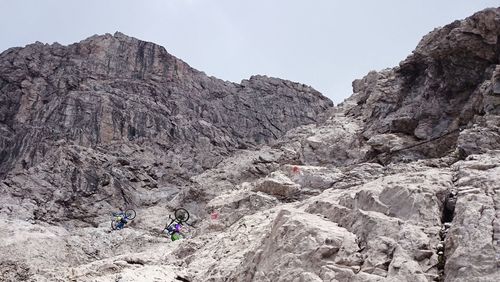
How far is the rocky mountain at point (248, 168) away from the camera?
10.2 metres

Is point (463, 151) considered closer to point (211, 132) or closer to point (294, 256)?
point (294, 256)

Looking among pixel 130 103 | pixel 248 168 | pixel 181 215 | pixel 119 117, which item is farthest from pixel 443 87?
pixel 130 103

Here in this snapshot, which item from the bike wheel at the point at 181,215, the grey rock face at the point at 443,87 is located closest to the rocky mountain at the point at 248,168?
the grey rock face at the point at 443,87

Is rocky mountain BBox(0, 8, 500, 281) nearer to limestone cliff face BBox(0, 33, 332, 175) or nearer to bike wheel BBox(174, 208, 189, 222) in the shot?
limestone cliff face BBox(0, 33, 332, 175)

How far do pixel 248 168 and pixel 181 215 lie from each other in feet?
26.8

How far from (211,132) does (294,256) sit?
188 ft

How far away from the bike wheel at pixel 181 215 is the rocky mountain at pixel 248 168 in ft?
2.59

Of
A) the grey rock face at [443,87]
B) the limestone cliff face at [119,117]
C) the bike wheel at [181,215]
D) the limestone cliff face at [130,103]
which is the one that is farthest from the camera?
the limestone cliff face at [130,103]

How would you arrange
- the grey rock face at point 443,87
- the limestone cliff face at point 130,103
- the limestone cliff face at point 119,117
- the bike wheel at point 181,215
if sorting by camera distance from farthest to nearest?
1. the limestone cliff face at point 130,103
2. the limestone cliff face at point 119,117
3. the bike wheel at point 181,215
4. the grey rock face at point 443,87

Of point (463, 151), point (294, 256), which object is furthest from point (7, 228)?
point (463, 151)

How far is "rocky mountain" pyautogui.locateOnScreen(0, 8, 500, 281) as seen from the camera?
10242 millimetres

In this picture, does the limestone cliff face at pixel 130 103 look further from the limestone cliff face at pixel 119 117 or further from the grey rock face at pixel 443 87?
the grey rock face at pixel 443 87

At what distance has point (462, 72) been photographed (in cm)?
2827

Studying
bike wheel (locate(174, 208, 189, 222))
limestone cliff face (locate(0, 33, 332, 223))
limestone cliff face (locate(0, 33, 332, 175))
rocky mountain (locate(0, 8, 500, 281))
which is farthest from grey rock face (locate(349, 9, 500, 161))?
limestone cliff face (locate(0, 33, 332, 175))
